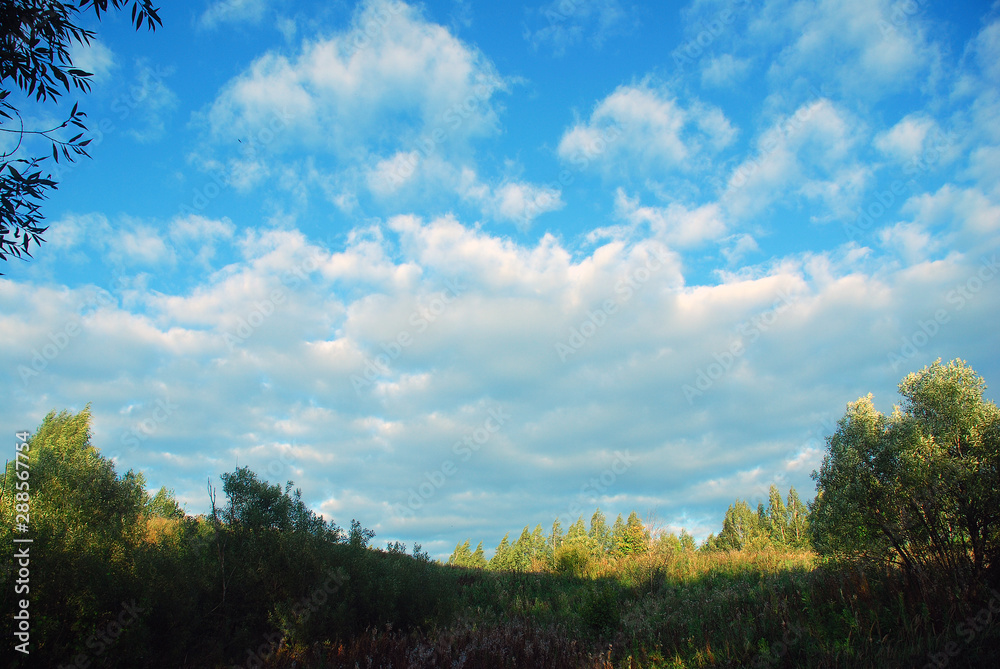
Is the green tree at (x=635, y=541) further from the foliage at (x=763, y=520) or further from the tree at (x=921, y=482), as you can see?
the foliage at (x=763, y=520)

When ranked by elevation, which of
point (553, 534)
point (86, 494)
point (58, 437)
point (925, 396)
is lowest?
point (553, 534)

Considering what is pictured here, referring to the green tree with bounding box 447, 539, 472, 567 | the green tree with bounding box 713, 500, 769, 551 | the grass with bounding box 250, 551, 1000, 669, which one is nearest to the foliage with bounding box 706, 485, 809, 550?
the green tree with bounding box 713, 500, 769, 551

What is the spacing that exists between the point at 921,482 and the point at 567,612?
11652 millimetres

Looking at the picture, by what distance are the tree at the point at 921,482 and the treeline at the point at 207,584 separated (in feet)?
39.0

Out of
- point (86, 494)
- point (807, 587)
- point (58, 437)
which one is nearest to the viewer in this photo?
point (807, 587)

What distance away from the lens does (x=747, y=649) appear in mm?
9688

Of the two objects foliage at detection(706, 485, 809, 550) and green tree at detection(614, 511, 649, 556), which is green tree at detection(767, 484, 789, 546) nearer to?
foliage at detection(706, 485, 809, 550)

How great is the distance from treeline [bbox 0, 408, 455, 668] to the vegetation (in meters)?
0.04

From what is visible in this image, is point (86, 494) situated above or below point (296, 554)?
above

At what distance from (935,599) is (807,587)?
141 inches

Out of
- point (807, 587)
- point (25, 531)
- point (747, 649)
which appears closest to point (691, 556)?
point (807, 587)

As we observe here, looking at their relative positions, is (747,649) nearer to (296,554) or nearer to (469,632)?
(469,632)

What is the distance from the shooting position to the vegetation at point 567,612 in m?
8.68

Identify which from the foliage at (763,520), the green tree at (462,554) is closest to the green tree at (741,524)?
the foliage at (763,520)
